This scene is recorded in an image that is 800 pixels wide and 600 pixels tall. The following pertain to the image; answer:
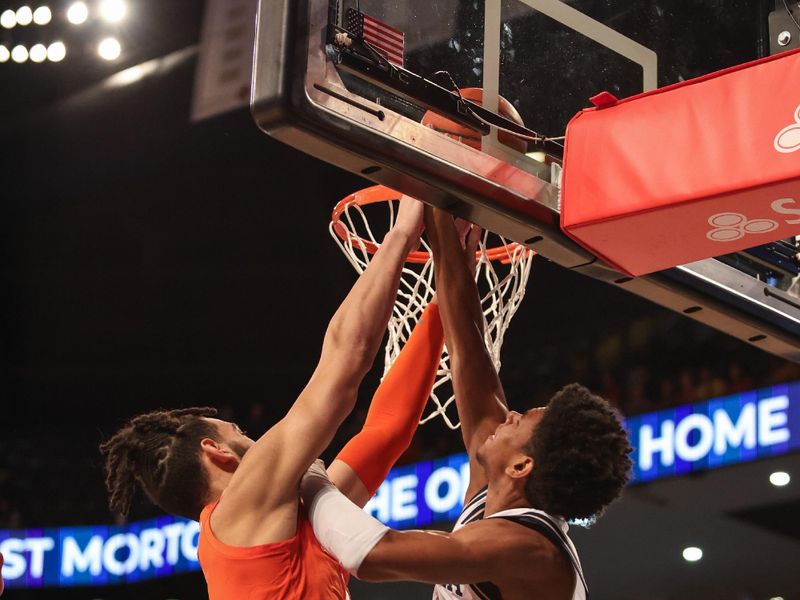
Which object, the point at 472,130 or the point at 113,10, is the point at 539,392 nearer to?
the point at 113,10

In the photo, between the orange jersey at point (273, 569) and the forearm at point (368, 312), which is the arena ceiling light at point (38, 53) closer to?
the forearm at point (368, 312)

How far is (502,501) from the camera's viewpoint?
3.01 meters

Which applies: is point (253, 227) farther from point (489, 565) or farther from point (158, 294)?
point (489, 565)

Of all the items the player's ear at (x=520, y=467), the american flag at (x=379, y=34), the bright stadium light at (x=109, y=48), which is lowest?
the player's ear at (x=520, y=467)

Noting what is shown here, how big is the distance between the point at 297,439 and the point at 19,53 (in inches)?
244

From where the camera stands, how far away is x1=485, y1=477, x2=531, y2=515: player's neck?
2.97 metres

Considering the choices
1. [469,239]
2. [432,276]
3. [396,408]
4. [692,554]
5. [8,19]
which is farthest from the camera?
[8,19]

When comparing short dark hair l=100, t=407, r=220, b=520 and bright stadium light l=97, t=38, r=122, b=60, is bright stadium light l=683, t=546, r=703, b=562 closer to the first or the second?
short dark hair l=100, t=407, r=220, b=520

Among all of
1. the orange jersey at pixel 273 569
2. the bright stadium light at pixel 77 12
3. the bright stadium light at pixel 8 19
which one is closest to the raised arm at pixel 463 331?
the orange jersey at pixel 273 569

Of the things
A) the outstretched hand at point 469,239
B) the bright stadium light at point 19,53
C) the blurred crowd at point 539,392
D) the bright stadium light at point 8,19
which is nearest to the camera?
the outstretched hand at point 469,239

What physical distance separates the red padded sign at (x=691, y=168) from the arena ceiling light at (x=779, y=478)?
414 cm

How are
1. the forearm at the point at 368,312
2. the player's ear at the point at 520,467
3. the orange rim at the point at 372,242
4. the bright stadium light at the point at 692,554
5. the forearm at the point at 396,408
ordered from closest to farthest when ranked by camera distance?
the forearm at the point at 368,312 → the player's ear at the point at 520,467 → the forearm at the point at 396,408 → the orange rim at the point at 372,242 → the bright stadium light at the point at 692,554

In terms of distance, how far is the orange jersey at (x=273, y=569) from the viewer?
273 cm

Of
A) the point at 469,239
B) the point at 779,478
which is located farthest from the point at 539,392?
the point at 469,239
